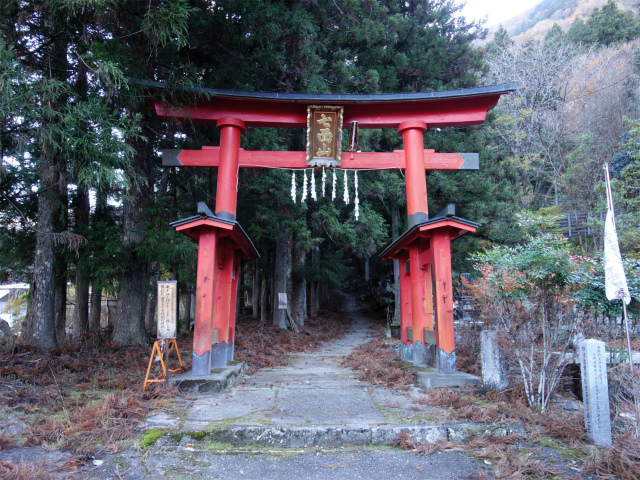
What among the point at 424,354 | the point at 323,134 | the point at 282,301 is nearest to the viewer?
the point at 424,354

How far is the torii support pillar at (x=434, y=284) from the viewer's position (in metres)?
6.78

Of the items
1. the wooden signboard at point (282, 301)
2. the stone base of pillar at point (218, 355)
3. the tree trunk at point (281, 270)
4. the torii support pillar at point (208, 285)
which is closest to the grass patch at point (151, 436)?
the torii support pillar at point (208, 285)

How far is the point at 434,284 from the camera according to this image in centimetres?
699

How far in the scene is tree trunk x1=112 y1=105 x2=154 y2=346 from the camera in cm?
969

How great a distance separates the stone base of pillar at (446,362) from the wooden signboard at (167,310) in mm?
4330

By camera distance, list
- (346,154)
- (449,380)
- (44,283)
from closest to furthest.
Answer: (449,380) < (44,283) < (346,154)

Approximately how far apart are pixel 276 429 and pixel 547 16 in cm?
6524

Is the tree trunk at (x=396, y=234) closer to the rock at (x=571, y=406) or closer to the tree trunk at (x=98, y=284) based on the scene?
the tree trunk at (x=98, y=284)

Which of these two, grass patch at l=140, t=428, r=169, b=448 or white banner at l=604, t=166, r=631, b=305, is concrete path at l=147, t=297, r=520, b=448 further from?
white banner at l=604, t=166, r=631, b=305

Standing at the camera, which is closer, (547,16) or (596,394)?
(596,394)

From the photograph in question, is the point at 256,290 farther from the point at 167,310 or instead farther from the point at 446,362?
the point at 446,362

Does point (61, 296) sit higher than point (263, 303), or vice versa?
point (61, 296)

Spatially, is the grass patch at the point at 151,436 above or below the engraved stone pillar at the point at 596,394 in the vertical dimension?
below

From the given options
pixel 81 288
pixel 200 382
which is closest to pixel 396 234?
pixel 81 288
